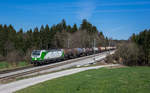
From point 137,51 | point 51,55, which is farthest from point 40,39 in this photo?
point 137,51

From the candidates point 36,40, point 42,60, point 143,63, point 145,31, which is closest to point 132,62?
point 143,63

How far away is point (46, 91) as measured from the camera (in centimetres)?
1018

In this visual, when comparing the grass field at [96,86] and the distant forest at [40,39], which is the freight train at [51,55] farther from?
the distant forest at [40,39]

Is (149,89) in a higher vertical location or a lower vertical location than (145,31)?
lower

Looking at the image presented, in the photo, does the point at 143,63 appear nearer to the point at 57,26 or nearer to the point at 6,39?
the point at 6,39

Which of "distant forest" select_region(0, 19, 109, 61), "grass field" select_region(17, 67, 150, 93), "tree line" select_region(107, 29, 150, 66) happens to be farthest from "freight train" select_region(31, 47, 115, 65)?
"distant forest" select_region(0, 19, 109, 61)

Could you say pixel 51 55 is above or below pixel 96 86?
above

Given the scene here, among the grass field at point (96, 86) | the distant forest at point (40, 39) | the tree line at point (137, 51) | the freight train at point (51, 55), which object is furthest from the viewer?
the distant forest at point (40, 39)

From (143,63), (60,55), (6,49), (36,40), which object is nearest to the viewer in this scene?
(143,63)

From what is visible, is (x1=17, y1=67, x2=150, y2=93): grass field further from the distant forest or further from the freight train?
the distant forest

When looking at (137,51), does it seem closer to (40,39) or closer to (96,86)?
(96,86)

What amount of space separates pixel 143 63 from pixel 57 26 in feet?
214

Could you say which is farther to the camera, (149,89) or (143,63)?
(143,63)

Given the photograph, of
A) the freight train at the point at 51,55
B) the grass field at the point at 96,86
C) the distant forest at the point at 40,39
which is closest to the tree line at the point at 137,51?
the freight train at the point at 51,55
